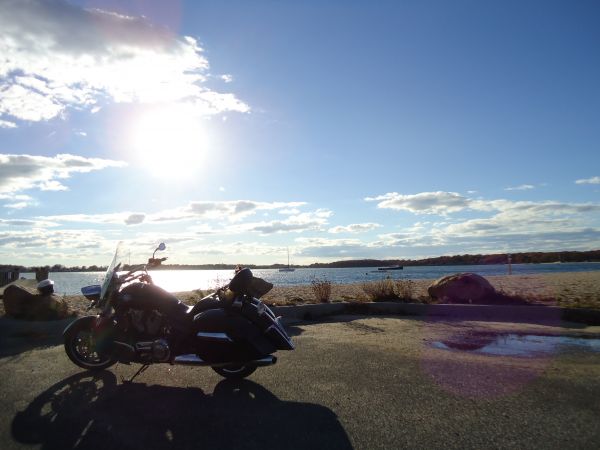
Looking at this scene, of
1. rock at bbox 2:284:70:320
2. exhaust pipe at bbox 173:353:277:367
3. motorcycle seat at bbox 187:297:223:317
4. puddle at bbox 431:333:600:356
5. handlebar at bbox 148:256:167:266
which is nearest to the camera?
exhaust pipe at bbox 173:353:277:367

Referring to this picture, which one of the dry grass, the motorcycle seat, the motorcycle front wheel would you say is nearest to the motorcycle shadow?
the motorcycle front wheel

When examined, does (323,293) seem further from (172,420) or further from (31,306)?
(172,420)

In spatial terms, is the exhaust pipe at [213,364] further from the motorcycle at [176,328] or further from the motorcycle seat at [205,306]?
the motorcycle seat at [205,306]

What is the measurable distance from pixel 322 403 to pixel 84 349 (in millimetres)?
3460

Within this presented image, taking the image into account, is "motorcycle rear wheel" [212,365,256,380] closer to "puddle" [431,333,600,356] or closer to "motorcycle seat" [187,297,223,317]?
"motorcycle seat" [187,297,223,317]

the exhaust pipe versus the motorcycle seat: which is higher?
the motorcycle seat

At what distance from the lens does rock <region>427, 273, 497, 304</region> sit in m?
12.1

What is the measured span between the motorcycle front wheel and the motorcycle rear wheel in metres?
1.46

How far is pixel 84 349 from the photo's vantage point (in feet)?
20.6

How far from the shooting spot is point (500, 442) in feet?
12.0

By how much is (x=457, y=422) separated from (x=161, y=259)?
3.95 metres

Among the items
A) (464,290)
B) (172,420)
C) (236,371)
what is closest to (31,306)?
(236,371)

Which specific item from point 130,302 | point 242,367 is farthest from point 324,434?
point 130,302

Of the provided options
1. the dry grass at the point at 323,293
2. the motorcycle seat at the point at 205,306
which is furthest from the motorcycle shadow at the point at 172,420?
the dry grass at the point at 323,293
